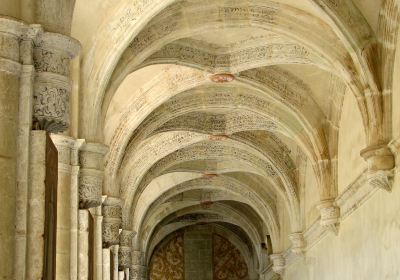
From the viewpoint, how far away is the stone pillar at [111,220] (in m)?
13.7

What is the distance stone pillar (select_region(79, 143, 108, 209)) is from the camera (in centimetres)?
1012

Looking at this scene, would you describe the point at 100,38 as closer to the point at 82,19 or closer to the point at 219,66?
Answer: the point at 82,19

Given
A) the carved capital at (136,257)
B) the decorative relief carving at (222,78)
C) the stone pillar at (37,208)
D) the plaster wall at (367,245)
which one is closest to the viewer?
the stone pillar at (37,208)

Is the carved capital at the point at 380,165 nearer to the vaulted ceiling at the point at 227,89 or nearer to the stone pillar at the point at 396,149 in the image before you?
the stone pillar at the point at 396,149

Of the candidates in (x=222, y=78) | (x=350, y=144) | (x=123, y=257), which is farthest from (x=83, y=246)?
(x=123, y=257)

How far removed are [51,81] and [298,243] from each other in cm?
1308

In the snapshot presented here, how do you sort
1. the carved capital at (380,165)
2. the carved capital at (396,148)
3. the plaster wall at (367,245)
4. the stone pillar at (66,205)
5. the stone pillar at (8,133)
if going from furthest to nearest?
the plaster wall at (367,245), the carved capital at (380,165), the carved capital at (396,148), the stone pillar at (66,205), the stone pillar at (8,133)

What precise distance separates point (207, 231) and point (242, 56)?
17.0 metres

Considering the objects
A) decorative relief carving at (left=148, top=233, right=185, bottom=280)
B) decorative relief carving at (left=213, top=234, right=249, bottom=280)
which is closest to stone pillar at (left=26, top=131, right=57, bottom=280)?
decorative relief carving at (left=148, top=233, right=185, bottom=280)

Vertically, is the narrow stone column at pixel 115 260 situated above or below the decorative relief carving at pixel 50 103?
above

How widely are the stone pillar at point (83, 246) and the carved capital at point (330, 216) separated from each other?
5621 mm

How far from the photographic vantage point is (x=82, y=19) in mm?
10359

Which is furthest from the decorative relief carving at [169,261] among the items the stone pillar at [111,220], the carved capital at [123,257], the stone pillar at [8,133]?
the stone pillar at [8,133]

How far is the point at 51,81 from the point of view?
241 inches
